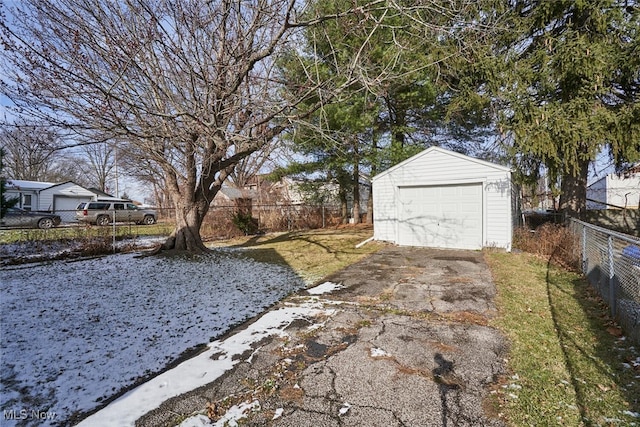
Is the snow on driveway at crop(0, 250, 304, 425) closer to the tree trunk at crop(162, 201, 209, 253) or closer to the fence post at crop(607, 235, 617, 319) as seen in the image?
the tree trunk at crop(162, 201, 209, 253)

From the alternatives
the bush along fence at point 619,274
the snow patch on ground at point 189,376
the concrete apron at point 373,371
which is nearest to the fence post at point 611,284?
the bush along fence at point 619,274

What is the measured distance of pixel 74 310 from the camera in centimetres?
411

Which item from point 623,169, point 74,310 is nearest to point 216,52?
point 74,310

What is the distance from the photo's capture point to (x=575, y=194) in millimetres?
9586

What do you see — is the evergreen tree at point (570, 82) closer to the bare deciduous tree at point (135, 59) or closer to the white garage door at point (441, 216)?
the white garage door at point (441, 216)

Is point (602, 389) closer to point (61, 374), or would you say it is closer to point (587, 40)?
point (61, 374)

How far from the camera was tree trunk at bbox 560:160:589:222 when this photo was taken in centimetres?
954

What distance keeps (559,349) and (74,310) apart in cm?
590

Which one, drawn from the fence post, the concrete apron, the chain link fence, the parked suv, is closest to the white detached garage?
the fence post

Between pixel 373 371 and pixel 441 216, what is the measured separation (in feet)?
25.0

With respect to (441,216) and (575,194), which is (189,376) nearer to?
(441,216)

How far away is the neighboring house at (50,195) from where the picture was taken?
21969mm

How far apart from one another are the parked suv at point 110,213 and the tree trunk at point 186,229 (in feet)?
32.9

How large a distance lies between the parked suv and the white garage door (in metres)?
15.3
